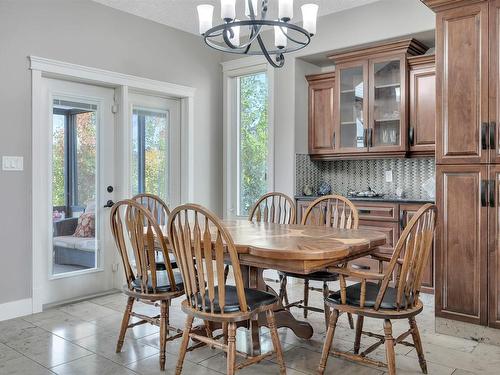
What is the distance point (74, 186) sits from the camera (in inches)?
157

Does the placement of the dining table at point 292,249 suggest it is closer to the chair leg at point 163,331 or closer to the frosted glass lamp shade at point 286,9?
the chair leg at point 163,331

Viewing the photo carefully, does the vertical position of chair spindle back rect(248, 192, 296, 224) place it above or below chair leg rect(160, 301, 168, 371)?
above

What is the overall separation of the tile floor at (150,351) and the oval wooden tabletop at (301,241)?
709 mm

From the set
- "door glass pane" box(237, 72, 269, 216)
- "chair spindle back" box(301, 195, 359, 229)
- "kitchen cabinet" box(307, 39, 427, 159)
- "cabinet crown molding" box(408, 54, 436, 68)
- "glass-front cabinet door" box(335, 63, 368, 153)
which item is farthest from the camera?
"door glass pane" box(237, 72, 269, 216)

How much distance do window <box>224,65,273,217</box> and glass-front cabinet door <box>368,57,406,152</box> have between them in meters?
1.19

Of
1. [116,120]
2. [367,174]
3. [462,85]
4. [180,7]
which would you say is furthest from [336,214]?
[180,7]

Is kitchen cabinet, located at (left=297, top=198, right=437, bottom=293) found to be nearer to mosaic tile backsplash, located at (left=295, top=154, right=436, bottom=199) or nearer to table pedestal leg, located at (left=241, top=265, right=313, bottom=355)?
mosaic tile backsplash, located at (left=295, top=154, right=436, bottom=199)

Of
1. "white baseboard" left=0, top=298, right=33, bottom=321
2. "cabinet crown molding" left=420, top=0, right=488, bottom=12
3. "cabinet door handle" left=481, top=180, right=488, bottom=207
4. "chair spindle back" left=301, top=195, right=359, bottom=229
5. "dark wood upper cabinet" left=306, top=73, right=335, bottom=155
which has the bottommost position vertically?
"white baseboard" left=0, top=298, right=33, bottom=321

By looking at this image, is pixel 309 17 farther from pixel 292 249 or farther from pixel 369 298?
pixel 369 298

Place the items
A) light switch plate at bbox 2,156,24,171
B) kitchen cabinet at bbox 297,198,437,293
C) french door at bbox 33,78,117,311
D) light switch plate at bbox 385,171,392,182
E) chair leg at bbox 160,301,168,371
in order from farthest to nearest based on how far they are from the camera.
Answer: light switch plate at bbox 385,171,392,182, kitchen cabinet at bbox 297,198,437,293, french door at bbox 33,78,117,311, light switch plate at bbox 2,156,24,171, chair leg at bbox 160,301,168,371

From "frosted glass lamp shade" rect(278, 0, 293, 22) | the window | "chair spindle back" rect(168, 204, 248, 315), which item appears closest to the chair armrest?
"chair spindle back" rect(168, 204, 248, 315)

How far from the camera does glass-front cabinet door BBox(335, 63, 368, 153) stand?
4426 millimetres

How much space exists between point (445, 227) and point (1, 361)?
2.90 meters

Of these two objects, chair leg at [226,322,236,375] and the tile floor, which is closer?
chair leg at [226,322,236,375]
